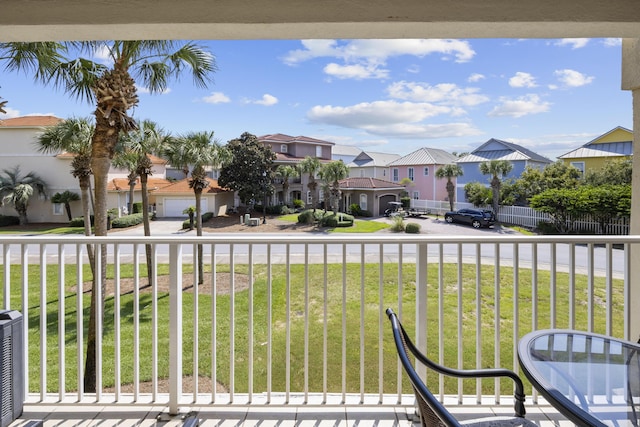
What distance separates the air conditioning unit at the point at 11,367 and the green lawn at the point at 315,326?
89cm

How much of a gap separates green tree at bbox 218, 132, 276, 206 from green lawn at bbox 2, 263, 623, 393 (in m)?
6.31

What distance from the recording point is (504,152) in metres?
12.7

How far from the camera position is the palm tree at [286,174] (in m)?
20.3

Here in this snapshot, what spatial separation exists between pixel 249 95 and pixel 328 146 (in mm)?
8395

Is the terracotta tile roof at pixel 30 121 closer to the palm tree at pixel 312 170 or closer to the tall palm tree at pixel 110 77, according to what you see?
the tall palm tree at pixel 110 77

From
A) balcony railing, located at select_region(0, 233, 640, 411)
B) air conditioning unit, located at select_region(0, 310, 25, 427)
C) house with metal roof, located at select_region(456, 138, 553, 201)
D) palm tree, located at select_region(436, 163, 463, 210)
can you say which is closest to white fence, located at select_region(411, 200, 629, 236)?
balcony railing, located at select_region(0, 233, 640, 411)

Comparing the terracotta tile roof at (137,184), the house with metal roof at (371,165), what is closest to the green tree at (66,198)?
the terracotta tile roof at (137,184)

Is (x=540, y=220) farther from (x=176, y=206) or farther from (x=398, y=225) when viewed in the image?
(x=176, y=206)

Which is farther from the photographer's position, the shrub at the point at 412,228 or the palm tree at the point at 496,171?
the shrub at the point at 412,228

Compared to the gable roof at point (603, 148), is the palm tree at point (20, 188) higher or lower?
lower

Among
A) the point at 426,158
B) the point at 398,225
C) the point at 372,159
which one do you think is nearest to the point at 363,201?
the point at 426,158

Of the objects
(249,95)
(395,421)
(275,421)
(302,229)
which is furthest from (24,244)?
(249,95)

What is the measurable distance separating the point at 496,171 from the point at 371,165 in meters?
14.2

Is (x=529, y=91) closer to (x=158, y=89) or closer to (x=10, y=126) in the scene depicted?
(x=158, y=89)
